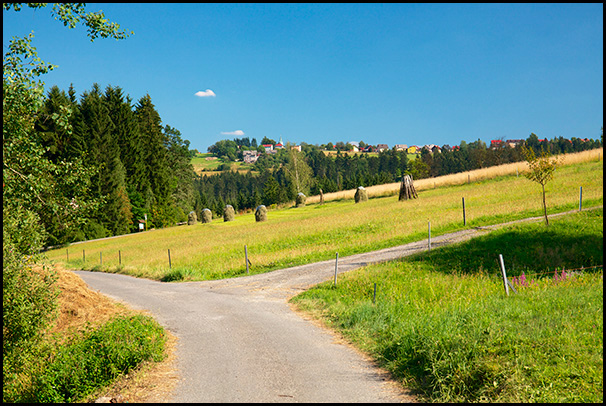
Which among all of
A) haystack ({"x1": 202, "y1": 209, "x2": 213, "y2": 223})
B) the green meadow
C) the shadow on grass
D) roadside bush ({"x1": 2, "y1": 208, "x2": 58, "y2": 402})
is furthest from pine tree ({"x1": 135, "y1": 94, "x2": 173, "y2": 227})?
roadside bush ({"x1": 2, "y1": 208, "x2": 58, "y2": 402})

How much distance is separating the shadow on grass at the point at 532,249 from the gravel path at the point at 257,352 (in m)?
6.17

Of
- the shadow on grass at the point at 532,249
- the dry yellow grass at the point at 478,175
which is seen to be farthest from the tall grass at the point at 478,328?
the dry yellow grass at the point at 478,175

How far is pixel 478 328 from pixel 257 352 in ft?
14.2

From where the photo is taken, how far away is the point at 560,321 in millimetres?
7504

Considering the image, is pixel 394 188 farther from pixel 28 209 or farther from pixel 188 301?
pixel 28 209

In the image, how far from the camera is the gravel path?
21.6 feet

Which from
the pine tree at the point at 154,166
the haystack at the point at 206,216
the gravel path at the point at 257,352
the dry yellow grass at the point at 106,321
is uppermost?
the pine tree at the point at 154,166

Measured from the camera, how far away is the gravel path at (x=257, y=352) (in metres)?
6.59

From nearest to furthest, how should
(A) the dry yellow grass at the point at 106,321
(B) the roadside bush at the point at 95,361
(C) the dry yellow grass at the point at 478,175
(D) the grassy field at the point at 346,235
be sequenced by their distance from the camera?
(A) the dry yellow grass at the point at 106,321 < (B) the roadside bush at the point at 95,361 < (D) the grassy field at the point at 346,235 < (C) the dry yellow grass at the point at 478,175

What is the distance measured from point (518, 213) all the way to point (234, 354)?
23612mm

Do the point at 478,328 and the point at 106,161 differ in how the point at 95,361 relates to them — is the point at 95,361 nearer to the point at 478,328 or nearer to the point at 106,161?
the point at 478,328

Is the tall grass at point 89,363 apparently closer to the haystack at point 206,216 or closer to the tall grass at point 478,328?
the tall grass at point 478,328

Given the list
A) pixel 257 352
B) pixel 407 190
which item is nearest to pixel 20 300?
pixel 257 352

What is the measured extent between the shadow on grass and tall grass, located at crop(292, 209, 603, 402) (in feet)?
0.50
